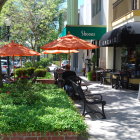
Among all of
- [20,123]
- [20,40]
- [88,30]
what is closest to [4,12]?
[20,40]

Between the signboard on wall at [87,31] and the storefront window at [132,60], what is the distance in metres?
2.47

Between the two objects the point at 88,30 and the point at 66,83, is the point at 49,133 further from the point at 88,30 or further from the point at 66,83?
A: the point at 88,30

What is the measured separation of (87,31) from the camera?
58.4 ft

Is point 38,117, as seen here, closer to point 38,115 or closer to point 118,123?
point 38,115

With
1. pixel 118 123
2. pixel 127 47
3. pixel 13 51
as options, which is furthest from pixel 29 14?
pixel 118 123

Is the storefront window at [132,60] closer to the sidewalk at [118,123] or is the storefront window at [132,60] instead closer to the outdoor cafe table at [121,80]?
the outdoor cafe table at [121,80]

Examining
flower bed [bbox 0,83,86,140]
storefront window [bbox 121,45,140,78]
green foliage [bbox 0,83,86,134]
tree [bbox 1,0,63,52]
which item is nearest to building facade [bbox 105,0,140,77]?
storefront window [bbox 121,45,140,78]

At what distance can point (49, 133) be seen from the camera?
15.7 feet

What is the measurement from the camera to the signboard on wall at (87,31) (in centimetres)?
1737

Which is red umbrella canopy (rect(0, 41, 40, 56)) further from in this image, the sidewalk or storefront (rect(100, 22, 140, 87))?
the sidewalk

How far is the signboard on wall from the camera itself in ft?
57.0

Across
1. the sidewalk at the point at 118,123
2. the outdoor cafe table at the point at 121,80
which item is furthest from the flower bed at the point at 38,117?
the outdoor cafe table at the point at 121,80

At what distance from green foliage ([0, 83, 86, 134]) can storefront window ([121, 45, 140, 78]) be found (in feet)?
25.3

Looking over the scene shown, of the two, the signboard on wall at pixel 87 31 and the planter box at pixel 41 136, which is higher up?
the signboard on wall at pixel 87 31
